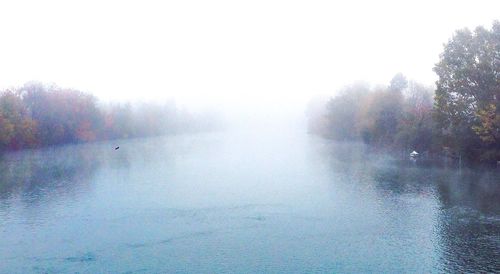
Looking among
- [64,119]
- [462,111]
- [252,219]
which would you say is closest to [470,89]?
[462,111]

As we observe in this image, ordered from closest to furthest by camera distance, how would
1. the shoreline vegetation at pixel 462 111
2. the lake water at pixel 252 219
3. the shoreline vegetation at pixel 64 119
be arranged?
the lake water at pixel 252 219 < the shoreline vegetation at pixel 462 111 < the shoreline vegetation at pixel 64 119

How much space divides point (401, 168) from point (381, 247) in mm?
22761

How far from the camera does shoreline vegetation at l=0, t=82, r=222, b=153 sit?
220 ft

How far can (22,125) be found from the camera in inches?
2650

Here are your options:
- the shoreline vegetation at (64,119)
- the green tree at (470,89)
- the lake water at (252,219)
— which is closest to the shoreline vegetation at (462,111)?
the green tree at (470,89)

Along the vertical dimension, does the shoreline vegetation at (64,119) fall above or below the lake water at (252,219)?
above

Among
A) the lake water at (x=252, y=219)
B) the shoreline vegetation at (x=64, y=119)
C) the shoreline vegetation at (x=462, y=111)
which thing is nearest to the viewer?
the lake water at (x=252, y=219)

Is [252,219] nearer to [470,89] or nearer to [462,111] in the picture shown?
[462,111]

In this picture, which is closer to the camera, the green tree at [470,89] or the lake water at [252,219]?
the lake water at [252,219]

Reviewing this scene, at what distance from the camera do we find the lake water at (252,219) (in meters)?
20.2

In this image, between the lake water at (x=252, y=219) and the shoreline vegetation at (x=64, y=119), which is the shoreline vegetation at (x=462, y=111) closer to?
the lake water at (x=252, y=219)

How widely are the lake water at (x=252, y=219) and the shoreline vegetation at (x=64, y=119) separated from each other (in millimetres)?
25082

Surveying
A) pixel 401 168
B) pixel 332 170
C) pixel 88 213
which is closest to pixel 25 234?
pixel 88 213

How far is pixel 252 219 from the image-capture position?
26.6m
